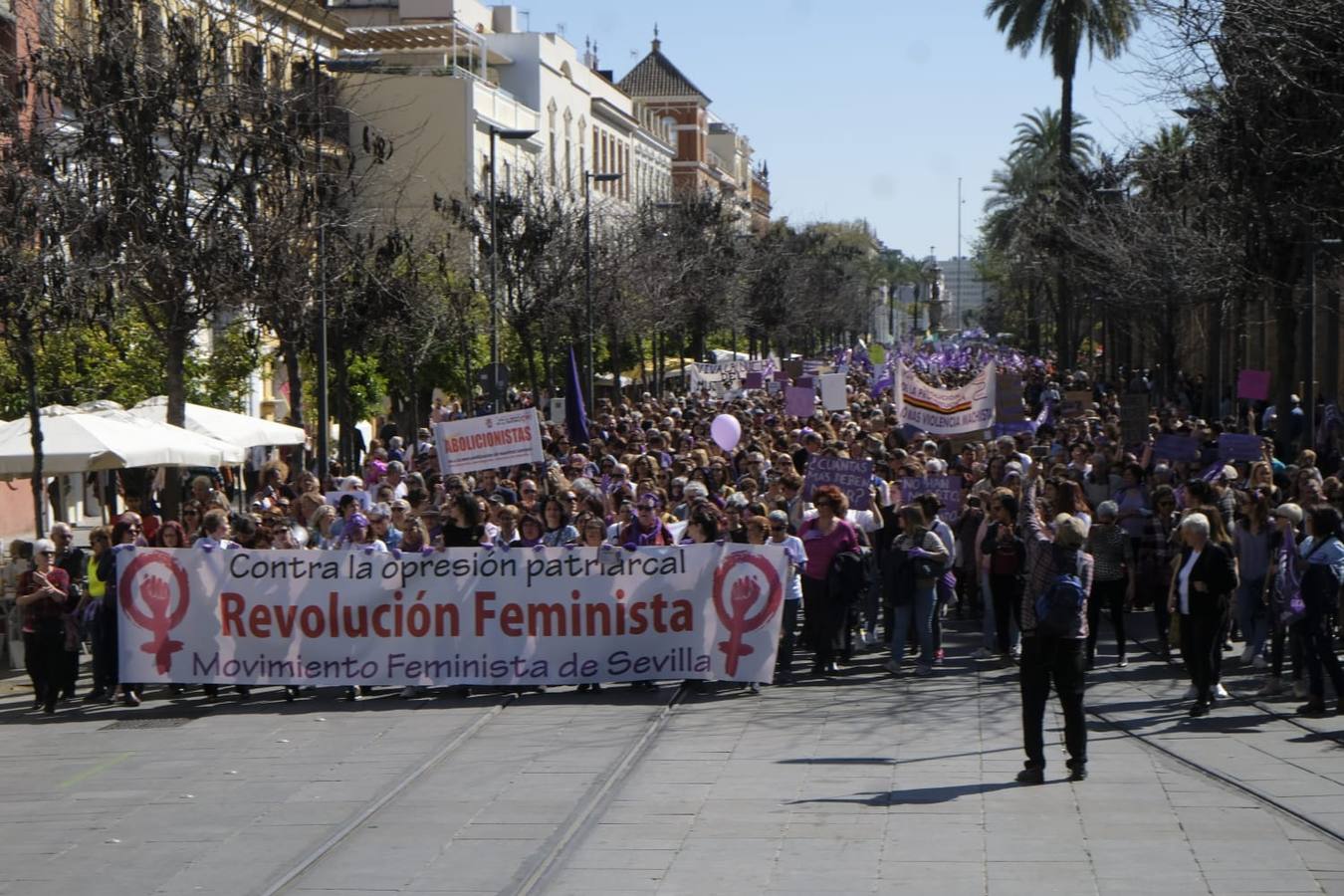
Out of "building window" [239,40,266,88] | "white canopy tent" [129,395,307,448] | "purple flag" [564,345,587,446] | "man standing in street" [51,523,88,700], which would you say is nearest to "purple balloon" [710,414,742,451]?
"purple flag" [564,345,587,446]

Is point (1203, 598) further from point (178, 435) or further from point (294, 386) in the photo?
point (294, 386)

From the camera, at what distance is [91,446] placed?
1998 centimetres

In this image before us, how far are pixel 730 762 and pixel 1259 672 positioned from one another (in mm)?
5473

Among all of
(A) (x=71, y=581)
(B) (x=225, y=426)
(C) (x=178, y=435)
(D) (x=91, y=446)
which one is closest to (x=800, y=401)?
(B) (x=225, y=426)

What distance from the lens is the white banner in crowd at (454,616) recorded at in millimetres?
14867

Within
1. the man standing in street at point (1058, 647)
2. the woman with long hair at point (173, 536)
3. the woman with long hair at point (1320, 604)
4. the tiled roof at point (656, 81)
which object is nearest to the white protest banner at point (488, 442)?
the woman with long hair at point (173, 536)

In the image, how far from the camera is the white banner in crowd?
48.8 feet

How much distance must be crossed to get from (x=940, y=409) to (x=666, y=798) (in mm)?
17634

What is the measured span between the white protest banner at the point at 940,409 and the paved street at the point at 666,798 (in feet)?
42.0

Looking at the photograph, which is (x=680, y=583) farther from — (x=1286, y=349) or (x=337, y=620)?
(x=1286, y=349)

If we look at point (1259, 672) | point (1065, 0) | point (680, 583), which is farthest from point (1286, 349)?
point (1065, 0)

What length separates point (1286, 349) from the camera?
24453mm

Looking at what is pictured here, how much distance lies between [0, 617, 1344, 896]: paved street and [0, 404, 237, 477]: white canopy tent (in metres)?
5.65

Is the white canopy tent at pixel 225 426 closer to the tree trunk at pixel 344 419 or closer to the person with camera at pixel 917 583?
the tree trunk at pixel 344 419
